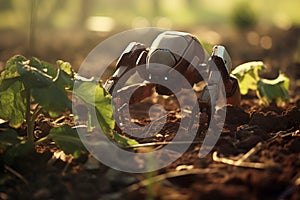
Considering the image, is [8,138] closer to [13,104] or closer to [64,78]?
[13,104]

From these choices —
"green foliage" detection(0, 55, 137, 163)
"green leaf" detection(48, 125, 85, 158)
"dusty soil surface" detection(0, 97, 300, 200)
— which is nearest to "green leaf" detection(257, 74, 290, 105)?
"dusty soil surface" detection(0, 97, 300, 200)

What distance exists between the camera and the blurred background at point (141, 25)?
8.00 metres

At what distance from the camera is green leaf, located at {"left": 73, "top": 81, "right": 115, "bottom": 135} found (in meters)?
2.92

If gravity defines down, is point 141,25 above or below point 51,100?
below

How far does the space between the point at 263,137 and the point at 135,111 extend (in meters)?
1.14

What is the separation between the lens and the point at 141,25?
14914mm

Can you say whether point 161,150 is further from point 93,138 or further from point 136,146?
point 93,138

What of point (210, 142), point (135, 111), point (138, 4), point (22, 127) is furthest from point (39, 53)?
point (138, 4)

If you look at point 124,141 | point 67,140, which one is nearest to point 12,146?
point 67,140

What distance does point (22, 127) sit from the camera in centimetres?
337

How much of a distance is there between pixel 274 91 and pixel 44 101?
1940mm

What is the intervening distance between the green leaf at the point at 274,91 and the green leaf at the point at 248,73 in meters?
0.05

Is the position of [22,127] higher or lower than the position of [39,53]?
higher

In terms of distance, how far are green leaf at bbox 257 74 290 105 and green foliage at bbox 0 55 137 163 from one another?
1.52 metres
